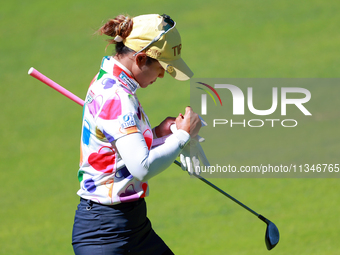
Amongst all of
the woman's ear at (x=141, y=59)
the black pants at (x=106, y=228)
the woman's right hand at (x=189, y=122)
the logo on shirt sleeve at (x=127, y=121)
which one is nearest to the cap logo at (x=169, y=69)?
the woman's ear at (x=141, y=59)

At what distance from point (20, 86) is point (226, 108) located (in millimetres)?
4372

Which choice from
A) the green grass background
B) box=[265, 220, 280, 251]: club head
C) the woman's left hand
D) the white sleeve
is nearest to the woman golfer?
the white sleeve

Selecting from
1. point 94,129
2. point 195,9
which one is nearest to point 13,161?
point 94,129

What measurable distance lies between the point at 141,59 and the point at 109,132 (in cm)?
46

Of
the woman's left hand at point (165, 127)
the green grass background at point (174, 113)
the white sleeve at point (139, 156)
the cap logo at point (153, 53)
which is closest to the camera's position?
the white sleeve at point (139, 156)

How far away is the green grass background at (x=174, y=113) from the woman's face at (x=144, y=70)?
917 mm

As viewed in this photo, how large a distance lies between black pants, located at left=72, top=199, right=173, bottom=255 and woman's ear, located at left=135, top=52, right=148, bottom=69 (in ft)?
2.38

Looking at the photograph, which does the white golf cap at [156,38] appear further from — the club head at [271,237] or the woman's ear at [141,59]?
the club head at [271,237]

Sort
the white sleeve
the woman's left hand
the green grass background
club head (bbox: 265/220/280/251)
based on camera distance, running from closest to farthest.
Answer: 1. the white sleeve
2. the woman's left hand
3. club head (bbox: 265/220/280/251)
4. the green grass background

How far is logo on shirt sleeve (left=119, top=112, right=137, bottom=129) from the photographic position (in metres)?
2.34

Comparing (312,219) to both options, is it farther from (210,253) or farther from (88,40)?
(88,40)

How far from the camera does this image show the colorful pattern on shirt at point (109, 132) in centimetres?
238

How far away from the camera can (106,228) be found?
2664mm

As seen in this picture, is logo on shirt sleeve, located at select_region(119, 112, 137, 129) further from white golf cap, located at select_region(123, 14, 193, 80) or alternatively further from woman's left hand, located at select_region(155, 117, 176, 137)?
woman's left hand, located at select_region(155, 117, 176, 137)
